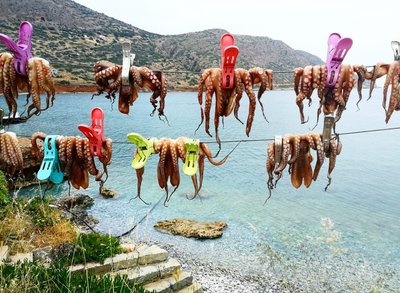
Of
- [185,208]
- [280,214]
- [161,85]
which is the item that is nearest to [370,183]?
[280,214]

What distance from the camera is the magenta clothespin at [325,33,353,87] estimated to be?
11.7 ft

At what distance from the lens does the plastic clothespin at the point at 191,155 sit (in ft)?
14.0

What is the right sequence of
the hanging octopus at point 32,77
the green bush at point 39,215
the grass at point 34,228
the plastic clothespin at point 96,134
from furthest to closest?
the green bush at point 39,215 → the grass at point 34,228 → the plastic clothespin at point 96,134 → the hanging octopus at point 32,77

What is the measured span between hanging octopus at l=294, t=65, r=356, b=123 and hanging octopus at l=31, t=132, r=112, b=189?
231 centimetres

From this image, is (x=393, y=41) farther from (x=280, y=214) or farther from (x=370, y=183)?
(x=370, y=183)

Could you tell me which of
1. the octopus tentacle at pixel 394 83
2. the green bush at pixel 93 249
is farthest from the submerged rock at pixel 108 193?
the octopus tentacle at pixel 394 83

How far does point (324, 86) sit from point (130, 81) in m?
2.09

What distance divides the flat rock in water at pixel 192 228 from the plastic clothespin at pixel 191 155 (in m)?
15.5

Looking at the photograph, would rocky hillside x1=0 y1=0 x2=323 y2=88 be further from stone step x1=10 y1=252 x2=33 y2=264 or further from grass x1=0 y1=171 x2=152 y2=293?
stone step x1=10 y1=252 x2=33 y2=264

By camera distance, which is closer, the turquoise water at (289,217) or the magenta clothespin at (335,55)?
the magenta clothespin at (335,55)

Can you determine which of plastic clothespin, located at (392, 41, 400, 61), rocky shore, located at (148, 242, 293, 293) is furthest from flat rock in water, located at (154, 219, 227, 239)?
plastic clothespin, located at (392, 41, 400, 61)

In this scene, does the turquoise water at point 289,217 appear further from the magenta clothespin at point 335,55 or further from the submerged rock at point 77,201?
the magenta clothespin at point 335,55

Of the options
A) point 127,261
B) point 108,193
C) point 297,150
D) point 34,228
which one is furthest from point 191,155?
point 108,193

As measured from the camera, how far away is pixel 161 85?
3.99m
